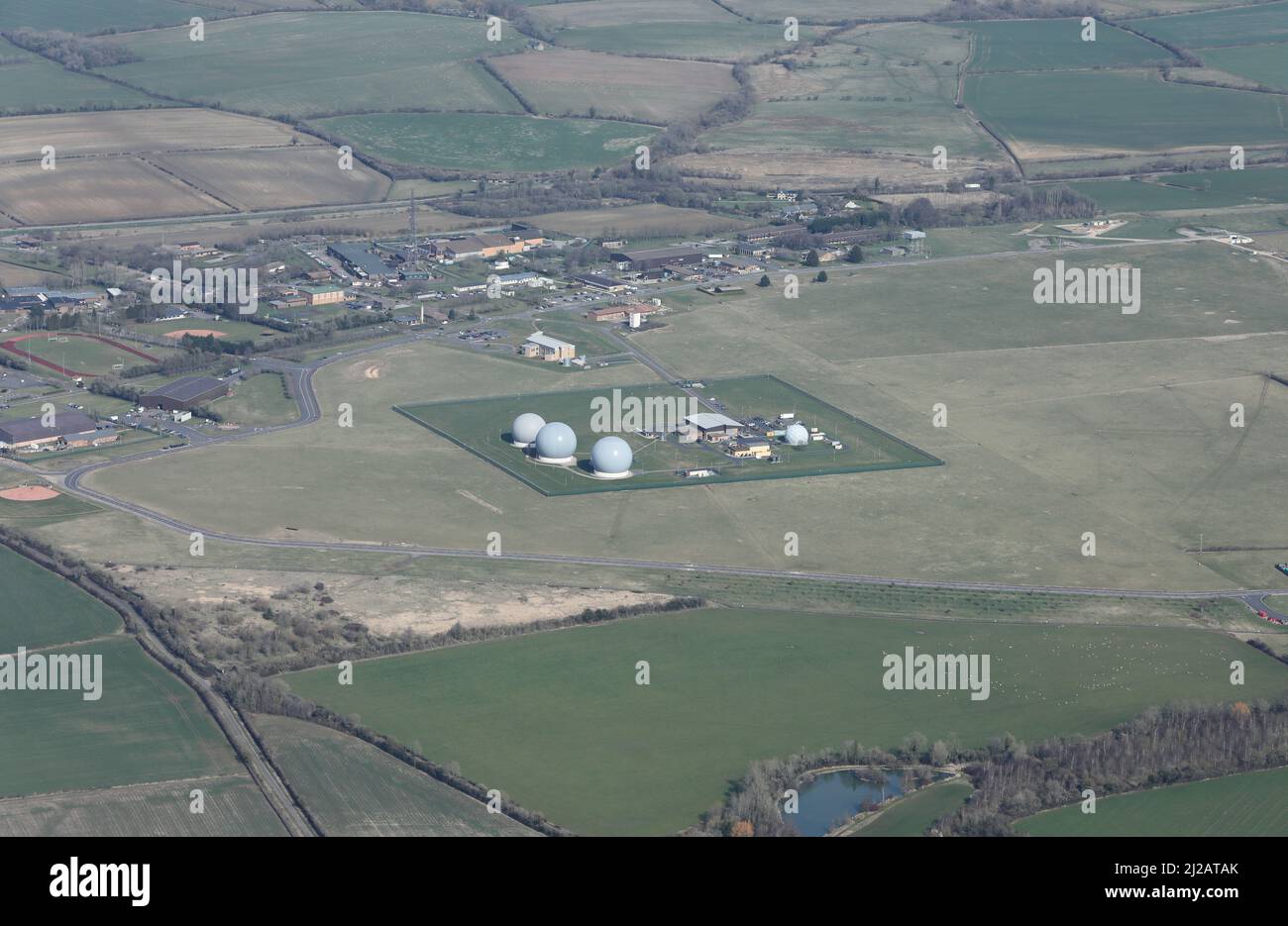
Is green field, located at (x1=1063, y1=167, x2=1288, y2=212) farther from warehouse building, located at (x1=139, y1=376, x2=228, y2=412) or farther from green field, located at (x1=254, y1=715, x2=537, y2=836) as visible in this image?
green field, located at (x1=254, y1=715, x2=537, y2=836)

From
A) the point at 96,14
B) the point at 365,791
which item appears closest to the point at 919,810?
the point at 365,791

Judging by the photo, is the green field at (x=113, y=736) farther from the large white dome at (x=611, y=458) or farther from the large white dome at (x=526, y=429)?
the large white dome at (x=526, y=429)

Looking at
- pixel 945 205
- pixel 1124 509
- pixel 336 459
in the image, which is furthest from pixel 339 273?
pixel 1124 509

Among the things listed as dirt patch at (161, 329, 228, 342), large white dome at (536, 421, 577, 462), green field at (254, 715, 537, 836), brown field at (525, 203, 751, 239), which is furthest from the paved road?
brown field at (525, 203, 751, 239)

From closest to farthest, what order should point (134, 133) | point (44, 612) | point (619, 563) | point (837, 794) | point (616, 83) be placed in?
point (837, 794) → point (44, 612) → point (619, 563) → point (134, 133) → point (616, 83)

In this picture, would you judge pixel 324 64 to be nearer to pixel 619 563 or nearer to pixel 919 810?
pixel 619 563

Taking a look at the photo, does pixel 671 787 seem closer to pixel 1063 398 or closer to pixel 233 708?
pixel 233 708

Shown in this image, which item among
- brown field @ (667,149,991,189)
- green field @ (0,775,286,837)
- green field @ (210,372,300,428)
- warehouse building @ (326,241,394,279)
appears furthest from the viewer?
brown field @ (667,149,991,189)
